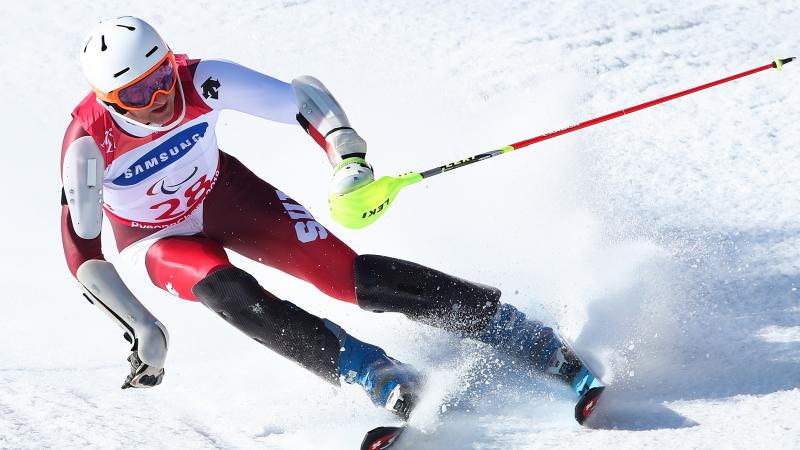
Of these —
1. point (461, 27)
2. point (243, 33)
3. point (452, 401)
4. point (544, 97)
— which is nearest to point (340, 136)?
point (452, 401)

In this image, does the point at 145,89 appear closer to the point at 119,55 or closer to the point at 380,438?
the point at 119,55

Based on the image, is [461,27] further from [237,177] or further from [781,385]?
[781,385]

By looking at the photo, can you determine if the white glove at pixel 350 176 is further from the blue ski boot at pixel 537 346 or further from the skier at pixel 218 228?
the blue ski boot at pixel 537 346

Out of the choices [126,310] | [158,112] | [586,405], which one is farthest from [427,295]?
[158,112]

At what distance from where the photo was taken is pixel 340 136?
10.5 feet

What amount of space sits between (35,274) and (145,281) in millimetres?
668

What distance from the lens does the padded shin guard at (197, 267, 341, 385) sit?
126 inches

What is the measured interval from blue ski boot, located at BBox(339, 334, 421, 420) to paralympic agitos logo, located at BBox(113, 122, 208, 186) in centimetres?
96

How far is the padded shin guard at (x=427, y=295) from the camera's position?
338cm

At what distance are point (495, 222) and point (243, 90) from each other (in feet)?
5.32

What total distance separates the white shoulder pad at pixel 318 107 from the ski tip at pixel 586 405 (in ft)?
3.98

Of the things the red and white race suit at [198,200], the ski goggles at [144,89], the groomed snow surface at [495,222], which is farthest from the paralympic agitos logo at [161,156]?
the groomed snow surface at [495,222]

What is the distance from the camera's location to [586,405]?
310cm

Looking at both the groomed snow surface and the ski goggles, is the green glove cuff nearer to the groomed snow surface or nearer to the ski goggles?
the ski goggles
